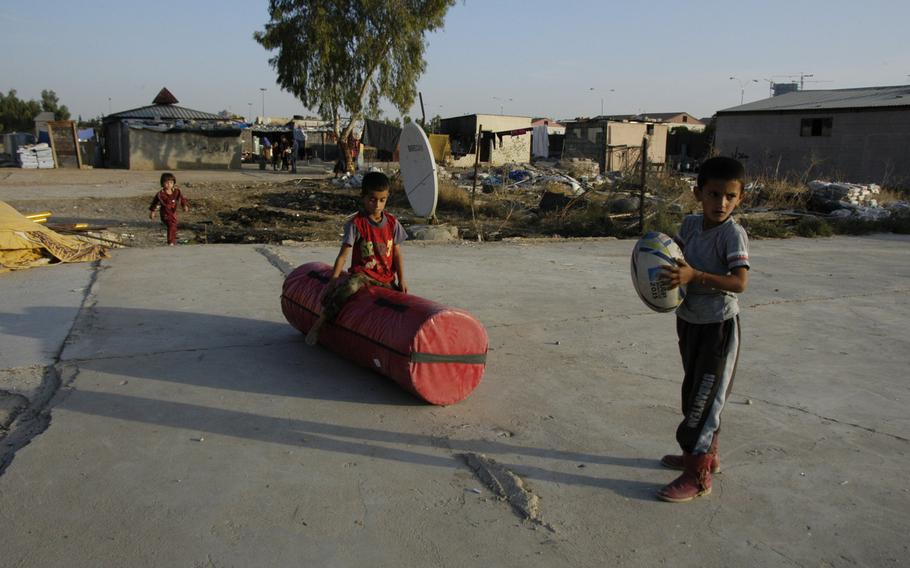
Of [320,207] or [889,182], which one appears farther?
[889,182]

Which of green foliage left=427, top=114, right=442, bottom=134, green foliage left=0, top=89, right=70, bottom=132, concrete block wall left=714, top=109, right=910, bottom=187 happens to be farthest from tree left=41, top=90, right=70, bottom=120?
concrete block wall left=714, top=109, right=910, bottom=187

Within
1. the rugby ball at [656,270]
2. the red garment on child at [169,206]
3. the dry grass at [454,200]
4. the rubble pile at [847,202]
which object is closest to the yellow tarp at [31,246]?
the red garment on child at [169,206]

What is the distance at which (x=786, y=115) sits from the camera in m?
34.5

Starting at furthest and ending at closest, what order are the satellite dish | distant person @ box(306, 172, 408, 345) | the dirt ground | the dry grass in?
the dry grass → the satellite dish → the dirt ground → distant person @ box(306, 172, 408, 345)

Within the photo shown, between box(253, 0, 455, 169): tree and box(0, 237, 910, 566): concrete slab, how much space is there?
2824cm

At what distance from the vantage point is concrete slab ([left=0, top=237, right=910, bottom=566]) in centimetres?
296

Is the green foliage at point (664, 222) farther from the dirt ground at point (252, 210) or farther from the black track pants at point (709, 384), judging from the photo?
the black track pants at point (709, 384)

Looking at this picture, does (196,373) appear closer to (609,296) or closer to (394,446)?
(394,446)

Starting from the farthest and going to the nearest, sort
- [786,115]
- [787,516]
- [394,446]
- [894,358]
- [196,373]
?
[786,115], [894,358], [196,373], [394,446], [787,516]

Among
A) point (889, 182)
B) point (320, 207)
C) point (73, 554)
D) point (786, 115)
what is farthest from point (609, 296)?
point (786, 115)

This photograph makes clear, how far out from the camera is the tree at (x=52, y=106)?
88.4 m

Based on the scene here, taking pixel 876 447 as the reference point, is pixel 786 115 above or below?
above

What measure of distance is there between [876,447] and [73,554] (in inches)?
162

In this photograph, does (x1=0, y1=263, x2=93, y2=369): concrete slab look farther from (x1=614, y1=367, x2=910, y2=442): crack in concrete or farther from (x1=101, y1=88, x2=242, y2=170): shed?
(x1=101, y1=88, x2=242, y2=170): shed
